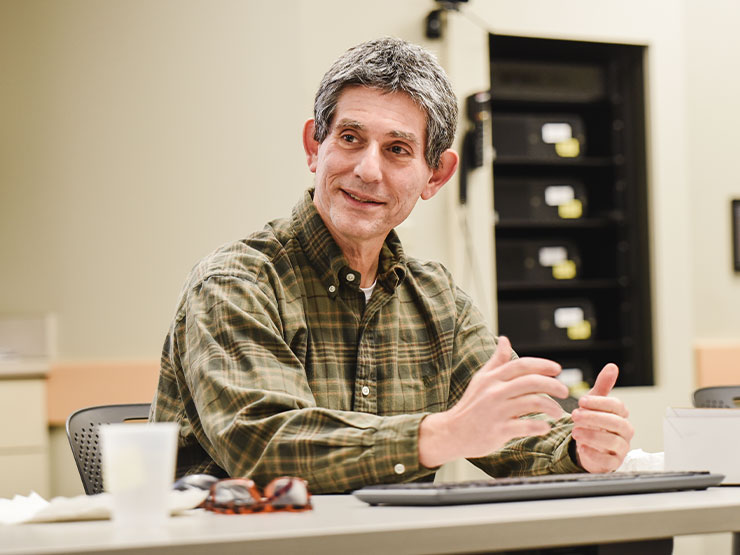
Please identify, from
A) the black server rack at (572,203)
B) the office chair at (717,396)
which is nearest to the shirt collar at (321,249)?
the office chair at (717,396)

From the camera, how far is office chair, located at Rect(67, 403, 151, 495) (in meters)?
1.56

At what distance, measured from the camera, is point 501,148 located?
404 centimetres

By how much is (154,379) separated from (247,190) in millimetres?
848

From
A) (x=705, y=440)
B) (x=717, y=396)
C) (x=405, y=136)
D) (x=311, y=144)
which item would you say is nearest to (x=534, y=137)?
(x=717, y=396)

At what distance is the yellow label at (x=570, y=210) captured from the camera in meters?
4.09

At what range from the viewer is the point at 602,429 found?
48.5 inches

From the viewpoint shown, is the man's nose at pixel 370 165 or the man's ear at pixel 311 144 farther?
the man's ear at pixel 311 144

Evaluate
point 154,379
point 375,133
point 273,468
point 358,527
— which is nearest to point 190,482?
point 273,468

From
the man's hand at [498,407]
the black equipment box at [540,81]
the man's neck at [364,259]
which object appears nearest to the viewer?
the man's hand at [498,407]

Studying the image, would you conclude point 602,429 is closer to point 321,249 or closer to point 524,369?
point 524,369

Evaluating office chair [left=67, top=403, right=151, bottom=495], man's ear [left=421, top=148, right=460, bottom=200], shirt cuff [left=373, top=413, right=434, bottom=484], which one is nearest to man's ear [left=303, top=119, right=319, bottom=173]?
man's ear [left=421, top=148, right=460, bottom=200]

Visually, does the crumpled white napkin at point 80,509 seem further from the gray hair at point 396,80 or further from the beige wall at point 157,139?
the beige wall at point 157,139

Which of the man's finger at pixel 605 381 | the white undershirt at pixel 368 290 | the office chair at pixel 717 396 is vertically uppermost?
the white undershirt at pixel 368 290

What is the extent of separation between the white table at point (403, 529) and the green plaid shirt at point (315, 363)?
0.16 metres
